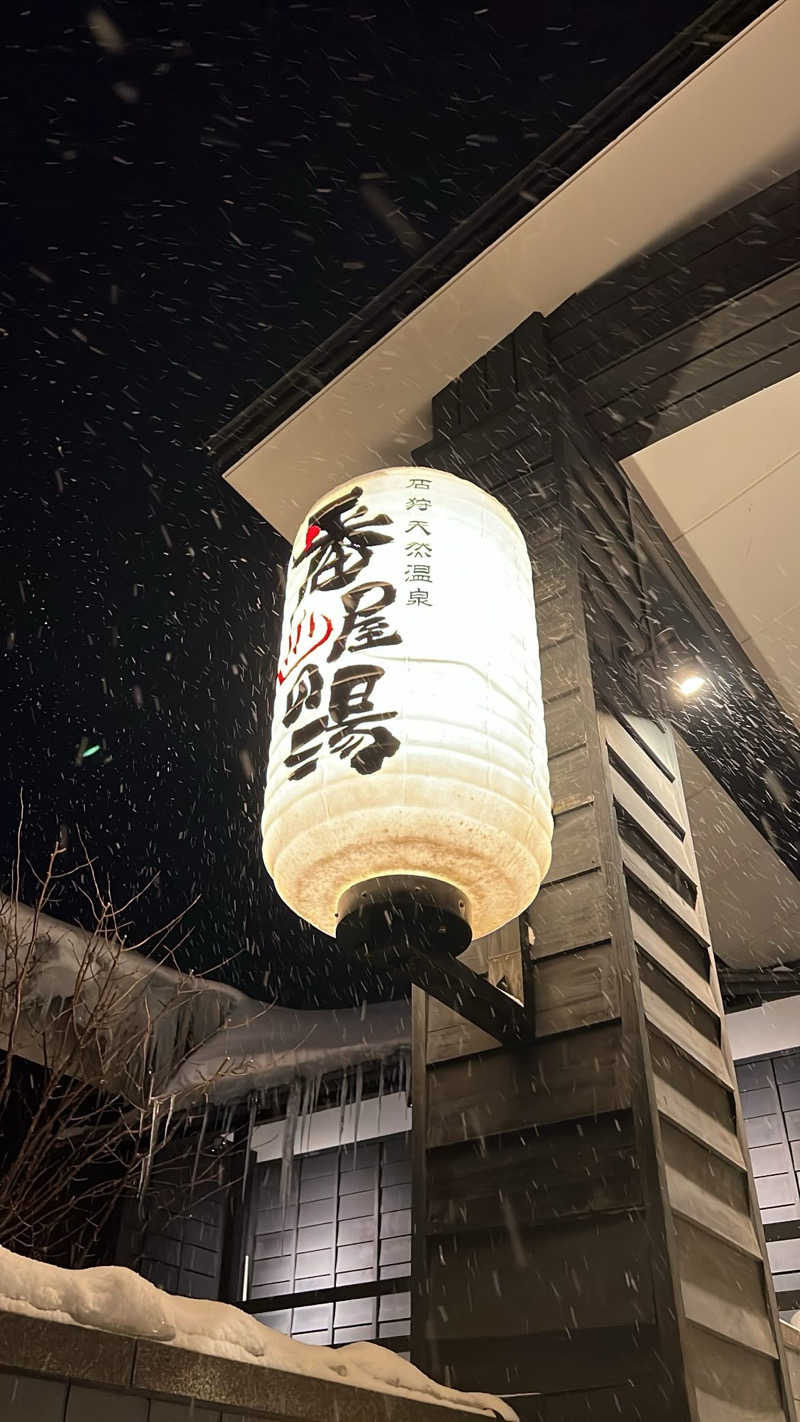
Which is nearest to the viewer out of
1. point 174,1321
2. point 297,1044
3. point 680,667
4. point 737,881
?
point 174,1321

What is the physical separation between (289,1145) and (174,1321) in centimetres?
930

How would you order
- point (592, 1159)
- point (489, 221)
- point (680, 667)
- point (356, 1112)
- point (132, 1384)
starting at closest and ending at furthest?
point (132, 1384) → point (592, 1159) → point (489, 221) → point (680, 667) → point (356, 1112)

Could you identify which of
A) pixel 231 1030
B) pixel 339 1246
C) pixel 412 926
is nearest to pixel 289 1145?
pixel 339 1246

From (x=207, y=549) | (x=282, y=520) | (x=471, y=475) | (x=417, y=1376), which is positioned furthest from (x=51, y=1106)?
(x=417, y=1376)

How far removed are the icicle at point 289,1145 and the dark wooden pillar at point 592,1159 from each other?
7.67 m

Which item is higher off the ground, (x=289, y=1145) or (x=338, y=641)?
(x=289, y=1145)

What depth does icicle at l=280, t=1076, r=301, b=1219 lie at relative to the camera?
1005 centimetres

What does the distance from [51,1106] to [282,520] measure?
300 inches

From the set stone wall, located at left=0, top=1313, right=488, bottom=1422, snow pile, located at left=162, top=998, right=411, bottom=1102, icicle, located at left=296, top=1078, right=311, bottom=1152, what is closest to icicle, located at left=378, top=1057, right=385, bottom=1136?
snow pile, located at left=162, top=998, right=411, bottom=1102

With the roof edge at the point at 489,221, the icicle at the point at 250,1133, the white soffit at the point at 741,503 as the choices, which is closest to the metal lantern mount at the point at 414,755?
the roof edge at the point at 489,221

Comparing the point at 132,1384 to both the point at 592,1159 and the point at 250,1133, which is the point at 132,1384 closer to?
the point at 592,1159

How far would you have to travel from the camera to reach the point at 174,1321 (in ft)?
4.83

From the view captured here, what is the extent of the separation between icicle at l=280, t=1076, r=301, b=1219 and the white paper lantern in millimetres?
8554

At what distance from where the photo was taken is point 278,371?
6.25 meters
